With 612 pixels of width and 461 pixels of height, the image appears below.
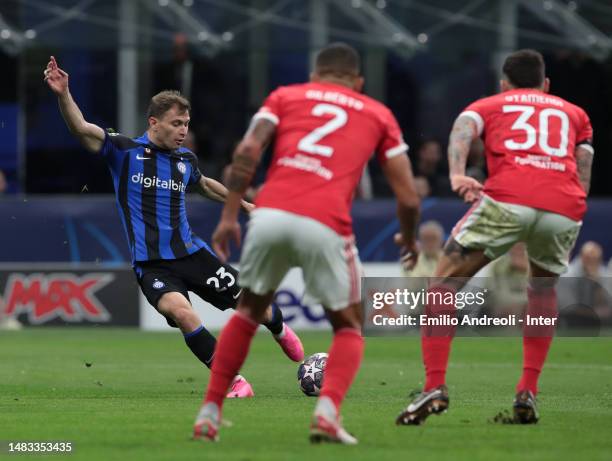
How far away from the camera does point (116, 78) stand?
73.0ft

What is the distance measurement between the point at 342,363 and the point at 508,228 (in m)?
1.77

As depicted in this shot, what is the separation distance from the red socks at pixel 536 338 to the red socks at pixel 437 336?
20.3 inches

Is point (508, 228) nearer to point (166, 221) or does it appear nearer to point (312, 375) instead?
point (312, 375)

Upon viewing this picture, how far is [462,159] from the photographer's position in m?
8.91

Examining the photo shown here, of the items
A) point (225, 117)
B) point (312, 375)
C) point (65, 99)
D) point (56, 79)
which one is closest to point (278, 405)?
point (312, 375)

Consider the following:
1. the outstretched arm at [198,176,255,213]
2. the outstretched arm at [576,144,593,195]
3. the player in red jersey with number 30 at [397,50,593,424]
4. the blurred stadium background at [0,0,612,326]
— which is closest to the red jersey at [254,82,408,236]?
the player in red jersey with number 30 at [397,50,593,424]

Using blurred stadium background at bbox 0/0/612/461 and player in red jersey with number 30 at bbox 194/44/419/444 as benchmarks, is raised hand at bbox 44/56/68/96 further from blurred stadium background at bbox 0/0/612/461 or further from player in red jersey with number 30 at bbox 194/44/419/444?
blurred stadium background at bbox 0/0/612/461

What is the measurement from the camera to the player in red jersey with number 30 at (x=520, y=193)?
8.97 m

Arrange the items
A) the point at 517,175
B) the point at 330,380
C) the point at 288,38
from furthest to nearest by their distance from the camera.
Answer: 1. the point at 288,38
2. the point at 517,175
3. the point at 330,380

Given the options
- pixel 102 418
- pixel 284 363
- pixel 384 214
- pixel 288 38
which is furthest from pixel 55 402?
pixel 288 38

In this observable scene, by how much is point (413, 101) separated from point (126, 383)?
11.1 metres

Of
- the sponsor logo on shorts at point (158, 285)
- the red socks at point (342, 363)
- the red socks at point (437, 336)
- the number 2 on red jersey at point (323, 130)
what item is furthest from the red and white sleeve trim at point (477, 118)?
the sponsor logo on shorts at point (158, 285)

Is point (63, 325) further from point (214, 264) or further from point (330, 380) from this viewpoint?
point (330, 380)

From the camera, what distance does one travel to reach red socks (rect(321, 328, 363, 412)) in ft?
25.1
